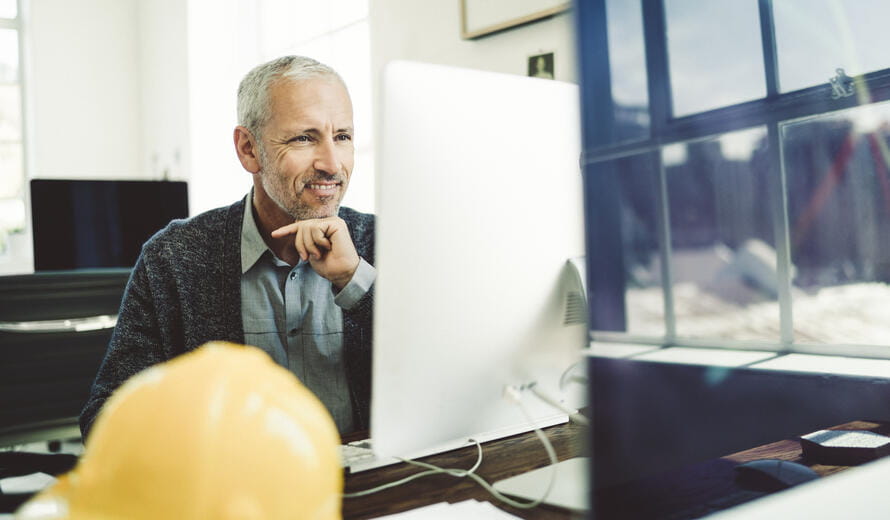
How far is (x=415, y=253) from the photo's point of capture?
0.62 metres

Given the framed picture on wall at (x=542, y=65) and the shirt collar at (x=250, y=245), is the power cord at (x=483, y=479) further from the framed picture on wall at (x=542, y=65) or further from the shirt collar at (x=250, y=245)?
the framed picture on wall at (x=542, y=65)

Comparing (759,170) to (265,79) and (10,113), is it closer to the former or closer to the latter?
(265,79)

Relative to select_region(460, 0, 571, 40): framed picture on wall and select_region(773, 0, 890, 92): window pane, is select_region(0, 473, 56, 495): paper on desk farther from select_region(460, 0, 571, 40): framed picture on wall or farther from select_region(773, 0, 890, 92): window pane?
select_region(460, 0, 571, 40): framed picture on wall

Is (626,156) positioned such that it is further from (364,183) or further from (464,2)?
(364,183)

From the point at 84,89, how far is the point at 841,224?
450 cm

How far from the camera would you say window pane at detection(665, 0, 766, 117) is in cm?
114

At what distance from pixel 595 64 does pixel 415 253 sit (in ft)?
0.77

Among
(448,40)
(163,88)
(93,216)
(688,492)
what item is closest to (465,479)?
(688,492)

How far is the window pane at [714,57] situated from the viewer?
114 centimetres

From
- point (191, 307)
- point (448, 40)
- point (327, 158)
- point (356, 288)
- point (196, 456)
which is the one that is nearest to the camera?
point (196, 456)

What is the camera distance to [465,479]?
0.83m

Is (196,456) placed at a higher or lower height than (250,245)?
lower

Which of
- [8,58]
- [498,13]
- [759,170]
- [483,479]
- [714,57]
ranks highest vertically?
[8,58]

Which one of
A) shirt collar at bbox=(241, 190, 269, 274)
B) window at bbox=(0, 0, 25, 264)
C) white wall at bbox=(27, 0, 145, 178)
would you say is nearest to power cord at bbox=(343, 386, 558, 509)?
shirt collar at bbox=(241, 190, 269, 274)
